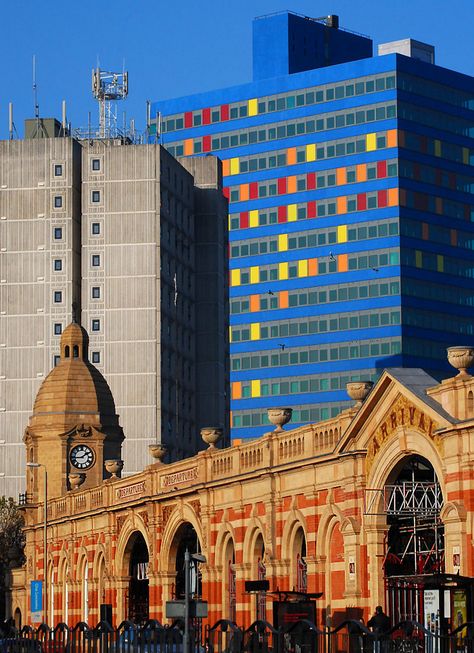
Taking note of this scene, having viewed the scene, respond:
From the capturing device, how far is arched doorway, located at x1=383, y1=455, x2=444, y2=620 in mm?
51500

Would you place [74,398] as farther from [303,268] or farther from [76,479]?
[303,268]

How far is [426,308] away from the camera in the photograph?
157 m

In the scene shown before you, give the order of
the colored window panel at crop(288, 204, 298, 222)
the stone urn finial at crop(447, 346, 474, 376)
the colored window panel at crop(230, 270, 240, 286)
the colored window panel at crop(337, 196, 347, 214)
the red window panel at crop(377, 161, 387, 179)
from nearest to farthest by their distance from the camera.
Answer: the stone urn finial at crop(447, 346, 474, 376) < the red window panel at crop(377, 161, 387, 179) < the colored window panel at crop(337, 196, 347, 214) < the colored window panel at crop(288, 204, 298, 222) < the colored window panel at crop(230, 270, 240, 286)

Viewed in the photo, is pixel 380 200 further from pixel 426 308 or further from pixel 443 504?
pixel 443 504

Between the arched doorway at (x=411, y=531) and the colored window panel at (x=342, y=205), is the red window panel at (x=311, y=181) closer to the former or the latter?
the colored window panel at (x=342, y=205)

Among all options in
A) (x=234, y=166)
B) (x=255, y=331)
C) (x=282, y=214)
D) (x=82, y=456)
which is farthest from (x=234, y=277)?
(x=82, y=456)

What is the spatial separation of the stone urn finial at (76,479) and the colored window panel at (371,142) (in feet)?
208

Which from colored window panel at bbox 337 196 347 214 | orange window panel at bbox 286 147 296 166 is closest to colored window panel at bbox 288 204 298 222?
orange window panel at bbox 286 147 296 166

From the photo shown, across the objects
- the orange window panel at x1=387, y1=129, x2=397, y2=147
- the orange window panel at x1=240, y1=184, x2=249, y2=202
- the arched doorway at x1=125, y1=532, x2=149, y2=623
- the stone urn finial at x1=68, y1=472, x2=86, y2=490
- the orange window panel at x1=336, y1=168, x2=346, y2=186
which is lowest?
the arched doorway at x1=125, y1=532, x2=149, y2=623

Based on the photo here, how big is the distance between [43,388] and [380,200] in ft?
192

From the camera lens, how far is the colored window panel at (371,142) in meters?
156

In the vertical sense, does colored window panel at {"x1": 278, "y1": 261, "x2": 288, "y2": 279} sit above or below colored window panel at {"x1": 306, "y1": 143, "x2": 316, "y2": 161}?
below

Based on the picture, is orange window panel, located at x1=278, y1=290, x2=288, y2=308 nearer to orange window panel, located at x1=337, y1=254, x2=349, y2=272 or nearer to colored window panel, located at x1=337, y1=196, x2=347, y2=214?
orange window panel, located at x1=337, y1=254, x2=349, y2=272

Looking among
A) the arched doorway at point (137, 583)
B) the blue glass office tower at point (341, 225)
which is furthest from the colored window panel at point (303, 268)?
the arched doorway at point (137, 583)
